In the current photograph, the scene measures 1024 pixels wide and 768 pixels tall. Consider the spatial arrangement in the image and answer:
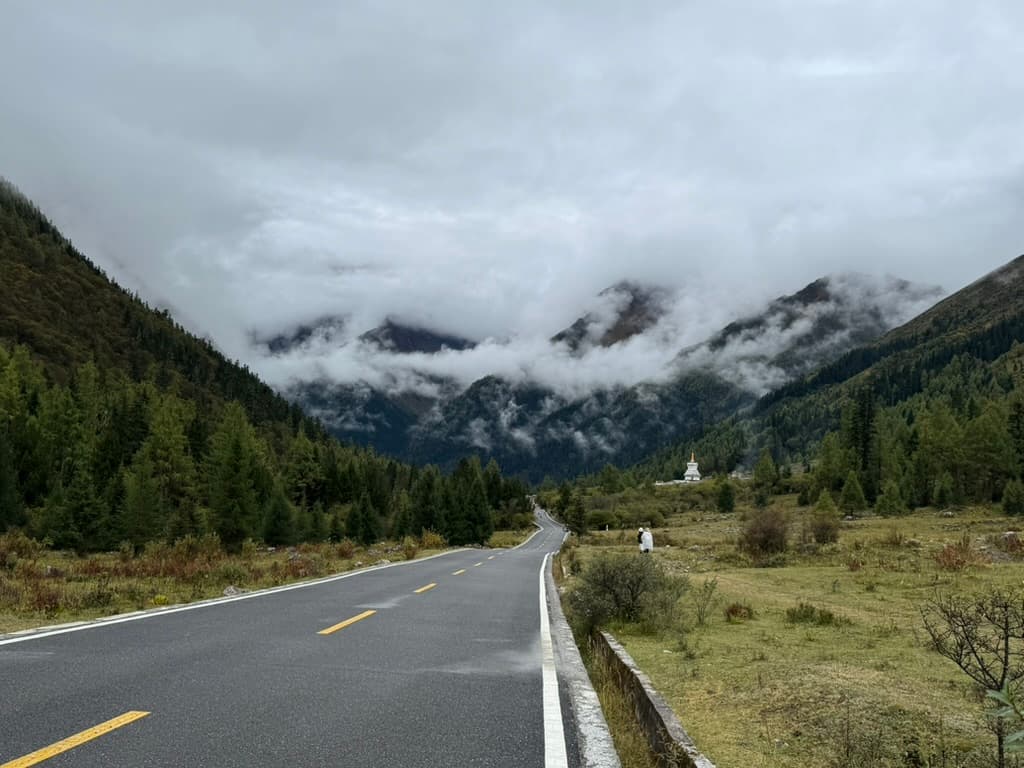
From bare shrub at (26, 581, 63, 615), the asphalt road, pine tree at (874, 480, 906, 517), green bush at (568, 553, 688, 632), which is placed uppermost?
bare shrub at (26, 581, 63, 615)

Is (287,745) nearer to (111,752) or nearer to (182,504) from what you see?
(111,752)

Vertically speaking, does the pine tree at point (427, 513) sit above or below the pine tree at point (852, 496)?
above

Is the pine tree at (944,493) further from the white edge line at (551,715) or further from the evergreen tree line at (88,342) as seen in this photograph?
the evergreen tree line at (88,342)

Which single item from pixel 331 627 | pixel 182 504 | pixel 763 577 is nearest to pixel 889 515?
pixel 763 577

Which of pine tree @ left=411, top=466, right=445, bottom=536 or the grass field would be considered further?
pine tree @ left=411, top=466, right=445, bottom=536

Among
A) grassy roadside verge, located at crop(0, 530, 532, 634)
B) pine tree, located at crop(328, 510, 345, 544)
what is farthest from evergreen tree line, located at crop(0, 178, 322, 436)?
grassy roadside verge, located at crop(0, 530, 532, 634)

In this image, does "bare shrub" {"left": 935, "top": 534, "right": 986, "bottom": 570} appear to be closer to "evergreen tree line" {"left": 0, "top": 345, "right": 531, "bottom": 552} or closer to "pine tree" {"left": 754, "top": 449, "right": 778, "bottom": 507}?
"evergreen tree line" {"left": 0, "top": 345, "right": 531, "bottom": 552}

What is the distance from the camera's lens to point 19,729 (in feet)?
17.9

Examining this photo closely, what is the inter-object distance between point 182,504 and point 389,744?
6697 cm

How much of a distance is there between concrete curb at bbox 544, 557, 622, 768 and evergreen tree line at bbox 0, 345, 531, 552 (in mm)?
44347

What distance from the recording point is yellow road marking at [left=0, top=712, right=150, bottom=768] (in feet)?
15.4

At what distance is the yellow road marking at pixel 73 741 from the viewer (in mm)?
4695

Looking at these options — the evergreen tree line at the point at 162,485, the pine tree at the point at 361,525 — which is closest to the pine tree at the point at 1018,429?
the evergreen tree line at the point at 162,485

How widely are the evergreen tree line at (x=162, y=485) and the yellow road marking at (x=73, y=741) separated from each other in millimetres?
46490
